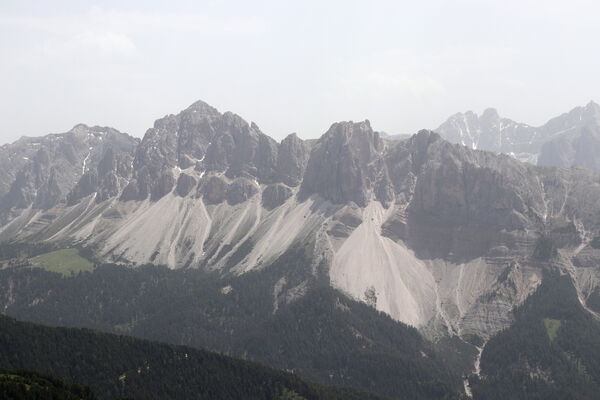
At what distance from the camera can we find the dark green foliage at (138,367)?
159m

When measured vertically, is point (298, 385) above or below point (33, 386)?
below

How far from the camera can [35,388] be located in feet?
370

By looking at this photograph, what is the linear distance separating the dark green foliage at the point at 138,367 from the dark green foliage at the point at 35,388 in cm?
3135

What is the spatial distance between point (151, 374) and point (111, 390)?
1297 centimetres

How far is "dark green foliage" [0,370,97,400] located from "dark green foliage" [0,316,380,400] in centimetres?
3135

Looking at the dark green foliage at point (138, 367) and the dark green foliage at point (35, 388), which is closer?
the dark green foliage at point (35, 388)

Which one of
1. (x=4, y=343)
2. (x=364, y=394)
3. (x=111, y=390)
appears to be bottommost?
(x=364, y=394)

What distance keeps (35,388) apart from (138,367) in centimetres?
5486

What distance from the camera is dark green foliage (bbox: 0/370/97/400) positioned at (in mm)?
108438

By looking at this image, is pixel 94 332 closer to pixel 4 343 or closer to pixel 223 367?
pixel 4 343

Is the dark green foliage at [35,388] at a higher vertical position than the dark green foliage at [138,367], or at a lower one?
higher

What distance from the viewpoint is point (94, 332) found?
18075cm

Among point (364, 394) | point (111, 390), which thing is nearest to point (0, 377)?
point (111, 390)

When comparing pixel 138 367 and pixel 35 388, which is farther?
pixel 138 367
